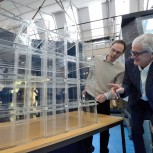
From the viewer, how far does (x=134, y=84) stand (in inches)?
55.4

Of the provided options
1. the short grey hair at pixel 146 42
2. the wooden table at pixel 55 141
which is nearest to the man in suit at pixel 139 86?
the short grey hair at pixel 146 42

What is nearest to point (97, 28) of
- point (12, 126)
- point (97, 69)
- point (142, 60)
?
point (97, 69)

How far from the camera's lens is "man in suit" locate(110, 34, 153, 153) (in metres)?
1.26

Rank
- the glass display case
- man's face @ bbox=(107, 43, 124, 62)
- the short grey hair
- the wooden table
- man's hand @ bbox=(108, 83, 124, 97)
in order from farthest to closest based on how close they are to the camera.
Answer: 1. man's face @ bbox=(107, 43, 124, 62)
2. man's hand @ bbox=(108, 83, 124, 97)
3. the short grey hair
4. the glass display case
5. the wooden table

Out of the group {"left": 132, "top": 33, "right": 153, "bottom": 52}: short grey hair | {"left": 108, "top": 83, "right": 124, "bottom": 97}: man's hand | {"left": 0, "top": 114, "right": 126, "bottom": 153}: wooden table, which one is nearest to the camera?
{"left": 0, "top": 114, "right": 126, "bottom": 153}: wooden table

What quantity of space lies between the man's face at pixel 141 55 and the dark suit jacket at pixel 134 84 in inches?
2.1

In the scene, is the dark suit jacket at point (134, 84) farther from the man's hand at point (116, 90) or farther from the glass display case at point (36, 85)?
the glass display case at point (36, 85)

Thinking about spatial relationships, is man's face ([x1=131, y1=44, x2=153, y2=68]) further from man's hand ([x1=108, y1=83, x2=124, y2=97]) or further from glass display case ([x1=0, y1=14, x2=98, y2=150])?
glass display case ([x1=0, y1=14, x2=98, y2=150])

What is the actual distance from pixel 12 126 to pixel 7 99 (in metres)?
0.17

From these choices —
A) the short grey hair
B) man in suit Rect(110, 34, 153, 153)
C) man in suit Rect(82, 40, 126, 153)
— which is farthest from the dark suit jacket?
man in suit Rect(82, 40, 126, 153)

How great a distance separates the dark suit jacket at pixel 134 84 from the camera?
126 centimetres

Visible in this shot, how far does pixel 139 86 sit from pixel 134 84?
0.07 metres

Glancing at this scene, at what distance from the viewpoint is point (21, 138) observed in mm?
941

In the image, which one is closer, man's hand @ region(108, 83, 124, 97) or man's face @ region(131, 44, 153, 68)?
man's face @ region(131, 44, 153, 68)
